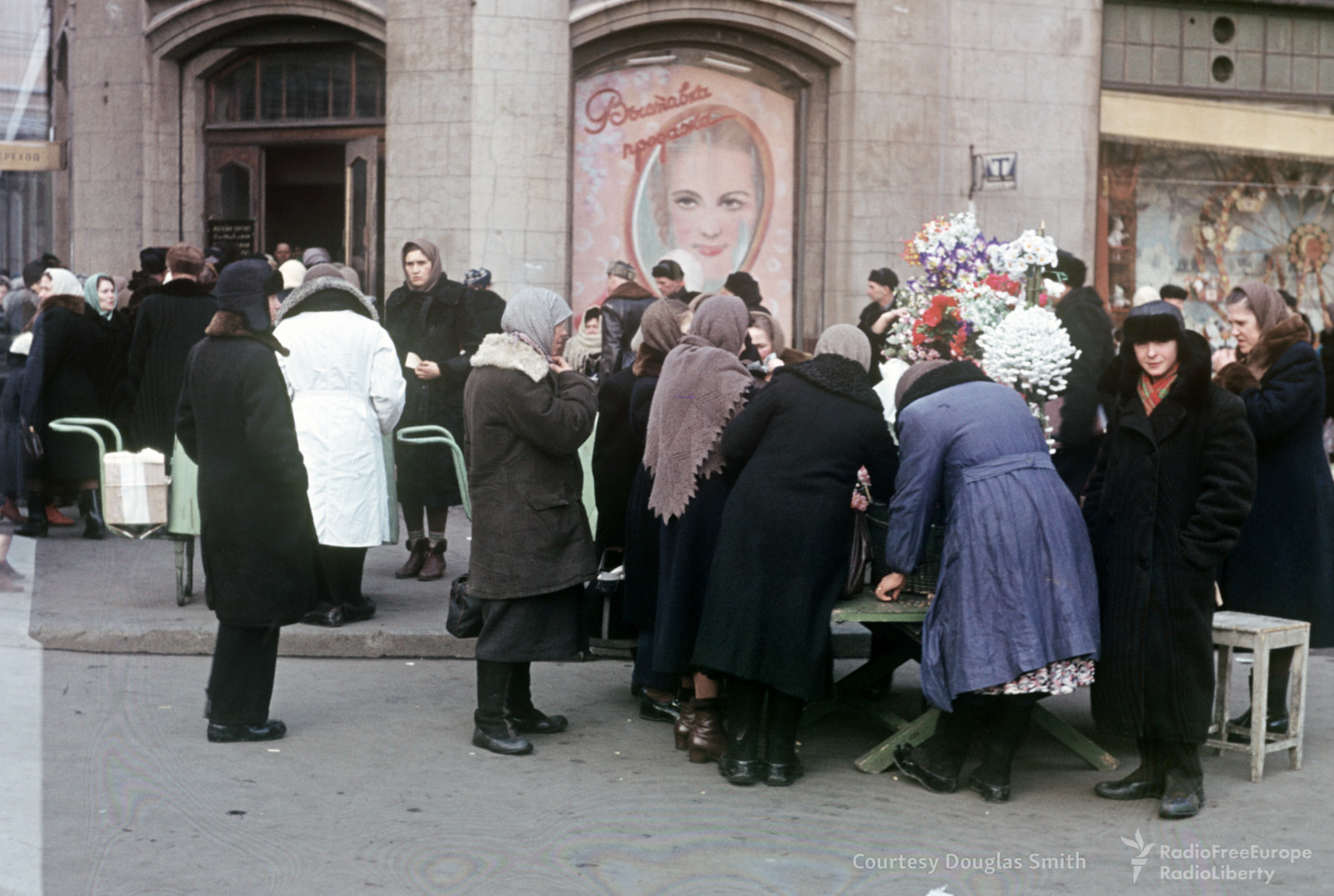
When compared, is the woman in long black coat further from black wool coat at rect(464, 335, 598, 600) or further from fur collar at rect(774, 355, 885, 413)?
black wool coat at rect(464, 335, 598, 600)

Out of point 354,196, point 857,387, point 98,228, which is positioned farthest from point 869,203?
point 857,387

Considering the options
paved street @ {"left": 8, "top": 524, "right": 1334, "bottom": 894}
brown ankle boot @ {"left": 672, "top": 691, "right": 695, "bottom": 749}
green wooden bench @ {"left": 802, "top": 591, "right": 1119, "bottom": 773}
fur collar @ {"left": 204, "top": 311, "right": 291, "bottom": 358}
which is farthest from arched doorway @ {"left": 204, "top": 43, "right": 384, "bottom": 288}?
brown ankle boot @ {"left": 672, "top": 691, "right": 695, "bottom": 749}

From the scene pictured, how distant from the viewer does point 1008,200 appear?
14.8 meters

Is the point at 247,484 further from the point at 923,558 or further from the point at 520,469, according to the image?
the point at 923,558

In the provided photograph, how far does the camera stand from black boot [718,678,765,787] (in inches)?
234

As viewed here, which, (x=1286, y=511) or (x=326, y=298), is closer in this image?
(x=1286, y=511)

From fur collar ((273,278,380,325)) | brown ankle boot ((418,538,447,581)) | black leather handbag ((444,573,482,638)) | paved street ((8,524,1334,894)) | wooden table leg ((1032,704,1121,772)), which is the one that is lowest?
paved street ((8,524,1334,894))

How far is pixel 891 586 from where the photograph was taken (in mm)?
5918

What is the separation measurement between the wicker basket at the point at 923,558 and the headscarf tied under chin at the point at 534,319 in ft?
5.01

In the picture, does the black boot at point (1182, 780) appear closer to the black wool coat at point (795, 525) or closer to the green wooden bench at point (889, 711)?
the green wooden bench at point (889, 711)

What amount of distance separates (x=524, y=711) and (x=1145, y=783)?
2.62 m

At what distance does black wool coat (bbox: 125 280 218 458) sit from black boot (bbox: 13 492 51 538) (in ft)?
5.74

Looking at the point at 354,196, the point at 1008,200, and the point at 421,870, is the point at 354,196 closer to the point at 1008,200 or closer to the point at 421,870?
the point at 1008,200

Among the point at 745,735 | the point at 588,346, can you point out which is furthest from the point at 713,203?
the point at 745,735
